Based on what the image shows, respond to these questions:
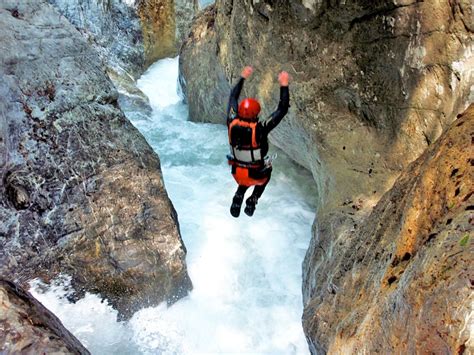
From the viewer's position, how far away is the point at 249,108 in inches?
186

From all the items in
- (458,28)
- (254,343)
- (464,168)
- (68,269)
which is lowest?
(254,343)

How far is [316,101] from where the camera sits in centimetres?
610

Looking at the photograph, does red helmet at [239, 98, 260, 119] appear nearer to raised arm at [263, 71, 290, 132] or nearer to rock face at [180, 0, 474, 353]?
raised arm at [263, 71, 290, 132]

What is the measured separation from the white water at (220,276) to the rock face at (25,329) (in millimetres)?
2633

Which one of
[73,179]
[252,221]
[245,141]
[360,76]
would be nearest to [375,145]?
[360,76]

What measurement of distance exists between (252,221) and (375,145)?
3392 millimetres

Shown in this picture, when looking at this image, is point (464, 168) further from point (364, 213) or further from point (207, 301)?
point (207, 301)

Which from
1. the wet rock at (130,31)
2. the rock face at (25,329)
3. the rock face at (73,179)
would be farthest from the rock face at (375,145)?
the wet rock at (130,31)

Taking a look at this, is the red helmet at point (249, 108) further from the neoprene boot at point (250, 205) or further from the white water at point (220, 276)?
the white water at point (220, 276)

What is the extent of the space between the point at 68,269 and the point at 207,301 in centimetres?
207

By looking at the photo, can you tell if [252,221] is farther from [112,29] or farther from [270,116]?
[112,29]

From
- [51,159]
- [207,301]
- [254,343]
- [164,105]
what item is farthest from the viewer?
[164,105]

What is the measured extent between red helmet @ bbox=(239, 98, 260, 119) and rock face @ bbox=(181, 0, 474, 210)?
1579 millimetres

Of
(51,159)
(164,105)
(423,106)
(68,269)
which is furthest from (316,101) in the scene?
(164,105)
